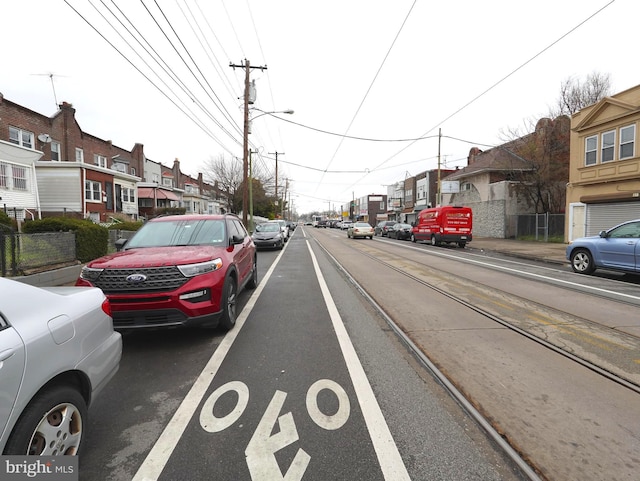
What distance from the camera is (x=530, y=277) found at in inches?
393

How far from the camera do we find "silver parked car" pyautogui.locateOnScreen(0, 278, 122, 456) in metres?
1.82

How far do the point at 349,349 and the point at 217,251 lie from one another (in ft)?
7.81

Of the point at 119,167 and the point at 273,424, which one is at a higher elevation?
the point at 119,167

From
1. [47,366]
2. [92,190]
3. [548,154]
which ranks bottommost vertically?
[47,366]

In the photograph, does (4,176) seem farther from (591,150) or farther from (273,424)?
(591,150)

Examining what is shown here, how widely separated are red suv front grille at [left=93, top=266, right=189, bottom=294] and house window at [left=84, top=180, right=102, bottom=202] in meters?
24.2

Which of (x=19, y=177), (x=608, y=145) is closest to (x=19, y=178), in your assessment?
(x=19, y=177)

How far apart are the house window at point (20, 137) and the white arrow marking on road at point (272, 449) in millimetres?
28211

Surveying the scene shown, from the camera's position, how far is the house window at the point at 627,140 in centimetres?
1711

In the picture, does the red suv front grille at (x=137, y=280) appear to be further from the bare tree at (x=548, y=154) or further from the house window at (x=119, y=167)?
the house window at (x=119, y=167)

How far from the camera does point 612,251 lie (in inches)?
376

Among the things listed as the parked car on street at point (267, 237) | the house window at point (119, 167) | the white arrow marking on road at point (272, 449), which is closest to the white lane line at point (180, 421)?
the white arrow marking on road at point (272, 449)

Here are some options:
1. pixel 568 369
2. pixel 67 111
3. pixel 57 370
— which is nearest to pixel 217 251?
pixel 57 370

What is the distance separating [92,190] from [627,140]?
32.5 m
